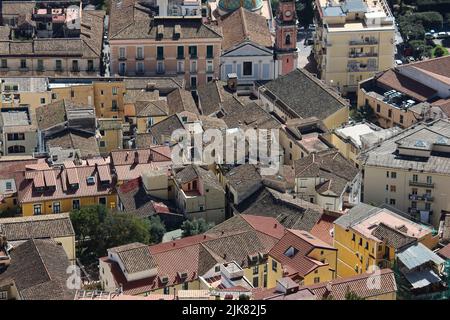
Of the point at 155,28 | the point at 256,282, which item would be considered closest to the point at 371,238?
the point at 256,282

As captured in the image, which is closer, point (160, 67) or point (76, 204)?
point (76, 204)

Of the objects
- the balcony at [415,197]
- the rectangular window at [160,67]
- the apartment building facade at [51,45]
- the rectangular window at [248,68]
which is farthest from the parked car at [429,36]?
the balcony at [415,197]

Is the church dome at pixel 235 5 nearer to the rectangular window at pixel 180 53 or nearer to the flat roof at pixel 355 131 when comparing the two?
the rectangular window at pixel 180 53

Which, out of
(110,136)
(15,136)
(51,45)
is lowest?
(110,136)

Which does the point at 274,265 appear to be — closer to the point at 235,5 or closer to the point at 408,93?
the point at 408,93

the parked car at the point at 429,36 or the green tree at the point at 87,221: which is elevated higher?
the parked car at the point at 429,36
